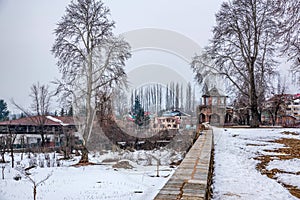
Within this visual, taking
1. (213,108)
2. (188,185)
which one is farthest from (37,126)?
(188,185)

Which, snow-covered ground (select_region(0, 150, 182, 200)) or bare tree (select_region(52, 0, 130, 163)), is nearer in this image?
snow-covered ground (select_region(0, 150, 182, 200))

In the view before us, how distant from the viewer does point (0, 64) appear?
5.02m

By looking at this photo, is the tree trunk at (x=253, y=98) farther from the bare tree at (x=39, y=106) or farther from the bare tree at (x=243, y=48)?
the bare tree at (x=39, y=106)

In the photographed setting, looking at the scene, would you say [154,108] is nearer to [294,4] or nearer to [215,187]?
[294,4]

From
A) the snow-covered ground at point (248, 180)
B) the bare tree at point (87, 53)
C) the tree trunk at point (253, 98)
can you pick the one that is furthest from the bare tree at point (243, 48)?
the snow-covered ground at point (248, 180)

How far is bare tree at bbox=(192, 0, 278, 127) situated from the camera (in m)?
12.4

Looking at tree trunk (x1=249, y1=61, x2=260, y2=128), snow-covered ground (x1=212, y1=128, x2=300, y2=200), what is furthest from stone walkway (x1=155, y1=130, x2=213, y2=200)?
tree trunk (x1=249, y1=61, x2=260, y2=128)

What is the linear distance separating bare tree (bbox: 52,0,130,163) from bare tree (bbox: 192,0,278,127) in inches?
209

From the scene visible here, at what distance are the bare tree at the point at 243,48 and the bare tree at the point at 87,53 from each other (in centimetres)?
531

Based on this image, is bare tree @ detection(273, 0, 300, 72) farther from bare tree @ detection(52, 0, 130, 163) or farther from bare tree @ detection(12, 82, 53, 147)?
bare tree @ detection(12, 82, 53, 147)

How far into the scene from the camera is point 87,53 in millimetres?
10844

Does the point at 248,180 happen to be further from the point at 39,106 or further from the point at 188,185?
the point at 39,106

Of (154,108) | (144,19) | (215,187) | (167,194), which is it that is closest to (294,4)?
(215,187)

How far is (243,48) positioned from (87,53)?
8656 millimetres
